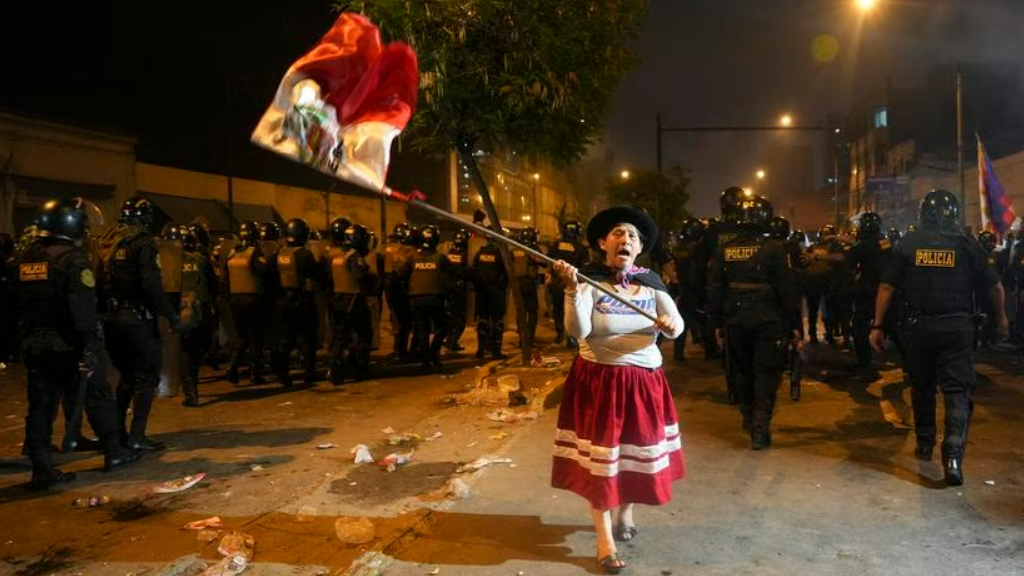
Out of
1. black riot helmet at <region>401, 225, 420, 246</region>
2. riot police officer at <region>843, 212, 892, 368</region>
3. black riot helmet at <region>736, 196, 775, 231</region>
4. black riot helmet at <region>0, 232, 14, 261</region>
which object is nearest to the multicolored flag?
riot police officer at <region>843, 212, 892, 368</region>

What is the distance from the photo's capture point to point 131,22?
2236 cm

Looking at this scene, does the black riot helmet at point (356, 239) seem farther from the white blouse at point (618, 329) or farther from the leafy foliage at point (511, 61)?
the white blouse at point (618, 329)

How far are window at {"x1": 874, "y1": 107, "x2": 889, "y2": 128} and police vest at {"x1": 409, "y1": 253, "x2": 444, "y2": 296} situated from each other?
5646cm


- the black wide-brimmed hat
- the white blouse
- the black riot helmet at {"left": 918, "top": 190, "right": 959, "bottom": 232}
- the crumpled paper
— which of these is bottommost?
the crumpled paper

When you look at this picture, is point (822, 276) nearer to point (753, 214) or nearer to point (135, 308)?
point (753, 214)

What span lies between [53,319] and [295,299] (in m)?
4.18

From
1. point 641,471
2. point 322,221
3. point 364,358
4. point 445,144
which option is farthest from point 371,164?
point 322,221

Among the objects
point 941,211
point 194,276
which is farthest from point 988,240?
point 194,276

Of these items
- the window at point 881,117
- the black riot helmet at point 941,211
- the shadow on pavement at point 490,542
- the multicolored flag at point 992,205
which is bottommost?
the shadow on pavement at point 490,542

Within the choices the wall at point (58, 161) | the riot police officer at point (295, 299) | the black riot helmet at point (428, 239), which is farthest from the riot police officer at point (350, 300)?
the wall at point (58, 161)

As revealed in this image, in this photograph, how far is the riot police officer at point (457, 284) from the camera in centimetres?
1189

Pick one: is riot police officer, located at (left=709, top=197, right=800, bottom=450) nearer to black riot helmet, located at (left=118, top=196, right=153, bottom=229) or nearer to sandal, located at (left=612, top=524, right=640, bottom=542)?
sandal, located at (left=612, top=524, right=640, bottom=542)

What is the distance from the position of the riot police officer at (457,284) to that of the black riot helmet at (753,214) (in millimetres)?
5629

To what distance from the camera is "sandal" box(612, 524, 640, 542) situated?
415 cm
